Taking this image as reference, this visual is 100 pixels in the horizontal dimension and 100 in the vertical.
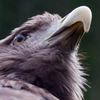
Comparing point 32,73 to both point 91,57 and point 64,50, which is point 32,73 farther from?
point 91,57

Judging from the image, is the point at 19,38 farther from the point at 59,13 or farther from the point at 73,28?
the point at 59,13

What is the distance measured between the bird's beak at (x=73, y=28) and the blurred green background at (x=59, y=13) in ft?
5.90

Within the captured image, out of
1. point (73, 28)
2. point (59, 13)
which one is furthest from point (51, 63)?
point (59, 13)

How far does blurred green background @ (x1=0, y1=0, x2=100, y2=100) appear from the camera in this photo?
119 inches

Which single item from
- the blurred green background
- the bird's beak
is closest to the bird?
the bird's beak

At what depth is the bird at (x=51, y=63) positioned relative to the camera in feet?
3.52

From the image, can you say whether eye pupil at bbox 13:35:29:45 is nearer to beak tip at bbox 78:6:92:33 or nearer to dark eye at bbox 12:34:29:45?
dark eye at bbox 12:34:29:45

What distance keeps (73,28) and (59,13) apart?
2.03 metres

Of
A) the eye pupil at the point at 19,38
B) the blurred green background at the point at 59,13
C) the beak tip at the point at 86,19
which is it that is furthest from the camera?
the blurred green background at the point at 59,13

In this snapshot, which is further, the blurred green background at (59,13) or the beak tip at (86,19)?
the blurred green background at (59,13)

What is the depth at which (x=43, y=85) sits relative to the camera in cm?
114

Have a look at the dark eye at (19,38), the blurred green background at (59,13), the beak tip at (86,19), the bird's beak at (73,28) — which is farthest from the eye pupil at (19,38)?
the blurred green background at (59,13)

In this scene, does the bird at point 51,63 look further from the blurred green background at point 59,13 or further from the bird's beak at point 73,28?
the blurred green background at point 59,13

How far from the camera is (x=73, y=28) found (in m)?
1.11
